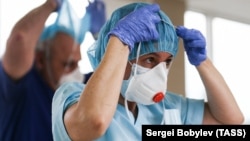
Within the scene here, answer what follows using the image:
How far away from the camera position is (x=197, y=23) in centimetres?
141

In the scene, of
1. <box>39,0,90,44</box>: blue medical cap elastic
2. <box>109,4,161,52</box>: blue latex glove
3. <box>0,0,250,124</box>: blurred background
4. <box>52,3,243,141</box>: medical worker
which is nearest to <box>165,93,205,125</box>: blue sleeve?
<box>52,3,243,141</box>: medical worker

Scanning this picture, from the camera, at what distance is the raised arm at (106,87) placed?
83cm

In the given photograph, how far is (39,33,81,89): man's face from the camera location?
3.99 feet

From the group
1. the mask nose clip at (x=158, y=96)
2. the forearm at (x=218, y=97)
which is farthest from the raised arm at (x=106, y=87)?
the forearm at (x=218, y=97)

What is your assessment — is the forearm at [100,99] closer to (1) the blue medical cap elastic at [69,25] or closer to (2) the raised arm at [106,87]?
(2) the raised arm at [106,87]

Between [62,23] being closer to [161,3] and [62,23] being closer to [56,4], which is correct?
[56,4]

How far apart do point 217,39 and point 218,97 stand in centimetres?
40

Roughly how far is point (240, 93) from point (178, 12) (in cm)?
40

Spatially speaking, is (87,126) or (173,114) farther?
(173,114)

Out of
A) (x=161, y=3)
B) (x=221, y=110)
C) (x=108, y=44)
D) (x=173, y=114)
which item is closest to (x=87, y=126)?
(x=108, y=44)

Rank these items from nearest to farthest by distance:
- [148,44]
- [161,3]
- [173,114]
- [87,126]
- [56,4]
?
[87,126] < [148,44] < [173,114] < [56,4] < [161,3]

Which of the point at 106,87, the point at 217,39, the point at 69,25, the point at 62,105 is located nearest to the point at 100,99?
the point at 106,87

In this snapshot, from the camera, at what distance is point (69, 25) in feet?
4.12

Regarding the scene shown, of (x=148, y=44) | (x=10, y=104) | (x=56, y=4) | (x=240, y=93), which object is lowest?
(x=240, y=93)
